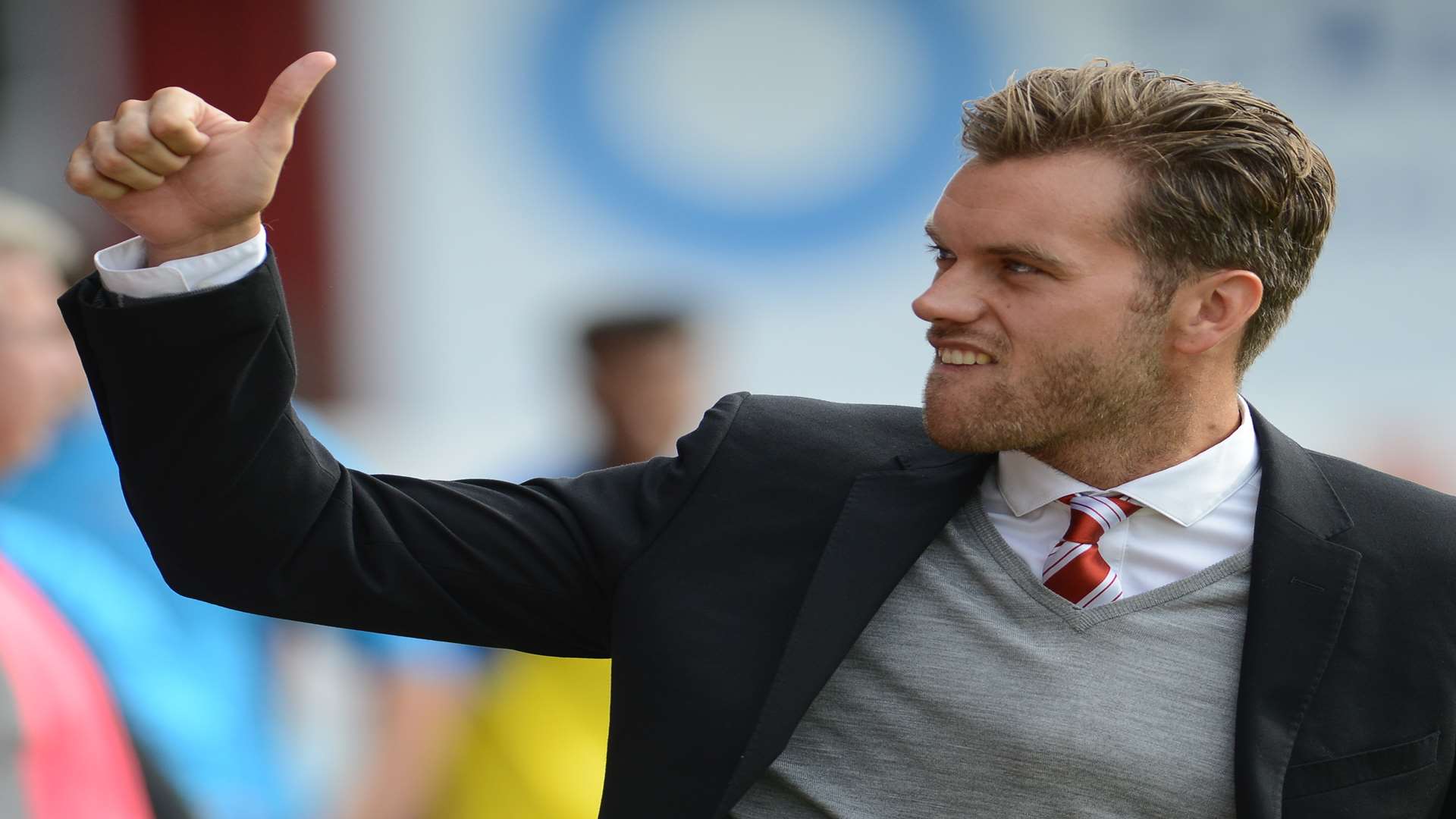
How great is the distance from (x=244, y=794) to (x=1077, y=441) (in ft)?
5.74

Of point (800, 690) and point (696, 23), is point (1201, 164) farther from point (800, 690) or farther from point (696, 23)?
point (696, 23)

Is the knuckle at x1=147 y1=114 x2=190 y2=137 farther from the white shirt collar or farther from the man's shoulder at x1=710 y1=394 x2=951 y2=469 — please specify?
the white shirt collar

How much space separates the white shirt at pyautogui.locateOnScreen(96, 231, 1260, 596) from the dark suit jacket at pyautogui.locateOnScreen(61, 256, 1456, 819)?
0.15 feet

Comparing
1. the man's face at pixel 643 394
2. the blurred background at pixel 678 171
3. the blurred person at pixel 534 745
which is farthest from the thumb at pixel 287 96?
the blurred background at pixel 678 171

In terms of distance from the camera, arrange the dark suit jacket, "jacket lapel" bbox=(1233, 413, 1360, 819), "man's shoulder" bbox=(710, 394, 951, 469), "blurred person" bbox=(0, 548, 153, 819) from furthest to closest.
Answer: "blurred person" bbox=(0, 548, 153, 819) → "man's shoulder" bbox=(710, 394, 951, 469) → "jacket lapel" bbox=(1233, 413, 1360, 819) → the dark suit jacket

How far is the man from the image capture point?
1740 mm

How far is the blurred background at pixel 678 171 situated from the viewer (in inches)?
189

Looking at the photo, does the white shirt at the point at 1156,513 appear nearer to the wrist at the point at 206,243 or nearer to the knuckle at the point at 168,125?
the wrist at the point at 206,243

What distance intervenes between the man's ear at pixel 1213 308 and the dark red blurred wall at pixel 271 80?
3077mm

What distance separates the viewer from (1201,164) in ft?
7.04

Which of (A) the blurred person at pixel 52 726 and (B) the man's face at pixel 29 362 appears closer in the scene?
(A) the blurred person at pixel 52 726

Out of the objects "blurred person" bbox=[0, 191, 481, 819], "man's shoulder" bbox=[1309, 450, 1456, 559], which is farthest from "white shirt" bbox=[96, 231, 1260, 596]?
"blurred person" bbox=[0, 191, 481, 819]

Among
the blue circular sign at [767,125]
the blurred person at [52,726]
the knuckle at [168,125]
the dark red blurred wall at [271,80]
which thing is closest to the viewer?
the knuckle at [168,125]

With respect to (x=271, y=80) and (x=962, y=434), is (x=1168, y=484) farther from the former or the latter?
(x=271, y=80)
